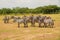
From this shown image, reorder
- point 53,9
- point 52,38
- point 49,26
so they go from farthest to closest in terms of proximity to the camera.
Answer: point 53,9
point 49,26
point 52,38

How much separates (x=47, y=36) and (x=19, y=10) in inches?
2358

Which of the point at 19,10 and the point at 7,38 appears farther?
the point at 19,10

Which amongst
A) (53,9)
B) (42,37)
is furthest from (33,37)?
(53,9)

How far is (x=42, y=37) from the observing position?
21.5 meters

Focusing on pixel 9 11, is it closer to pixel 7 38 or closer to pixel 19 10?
pixel 19 10

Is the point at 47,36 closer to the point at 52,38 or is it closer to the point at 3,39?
the point at 52,38

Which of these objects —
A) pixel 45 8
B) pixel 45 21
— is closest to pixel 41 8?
pixel 45 8

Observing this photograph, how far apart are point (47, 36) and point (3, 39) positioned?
394 cm

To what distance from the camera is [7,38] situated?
21.8 metres

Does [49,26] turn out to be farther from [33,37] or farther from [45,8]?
[45,8]

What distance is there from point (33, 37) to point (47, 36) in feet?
4.27

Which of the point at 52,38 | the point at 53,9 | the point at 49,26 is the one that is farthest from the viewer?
the point at 53,9

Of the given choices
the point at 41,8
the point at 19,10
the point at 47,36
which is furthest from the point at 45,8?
the point at 47,36

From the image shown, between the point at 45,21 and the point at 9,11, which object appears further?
the point at 9,11
